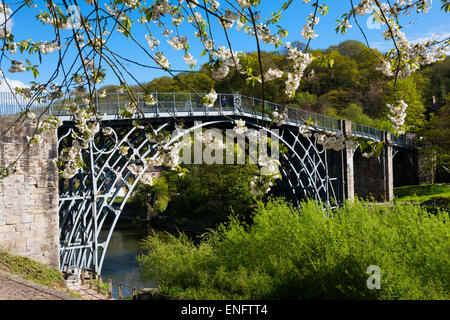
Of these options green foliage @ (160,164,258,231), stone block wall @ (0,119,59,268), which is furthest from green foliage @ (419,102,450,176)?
stone block wall @ (0,119,59,268)

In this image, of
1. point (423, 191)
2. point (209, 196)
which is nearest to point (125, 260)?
point (209, 196)

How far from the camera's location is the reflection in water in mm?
16948

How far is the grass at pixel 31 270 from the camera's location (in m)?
9.37

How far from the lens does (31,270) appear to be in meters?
9.88

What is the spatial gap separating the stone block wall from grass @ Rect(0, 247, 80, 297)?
37 centimetres

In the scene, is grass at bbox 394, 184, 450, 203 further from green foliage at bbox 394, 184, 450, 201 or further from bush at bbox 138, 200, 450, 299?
bush at bbox 138, 200, 450, 299

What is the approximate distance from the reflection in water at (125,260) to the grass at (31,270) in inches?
90.2

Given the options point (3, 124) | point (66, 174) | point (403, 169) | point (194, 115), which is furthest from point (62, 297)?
point (403, 169)

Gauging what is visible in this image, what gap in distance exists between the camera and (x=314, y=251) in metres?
10.9

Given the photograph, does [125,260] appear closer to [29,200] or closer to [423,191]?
[29,200]

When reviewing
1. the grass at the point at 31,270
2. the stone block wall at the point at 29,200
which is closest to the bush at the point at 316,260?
the grass at the point at 31,270

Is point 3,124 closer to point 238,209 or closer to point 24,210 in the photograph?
point 24,210

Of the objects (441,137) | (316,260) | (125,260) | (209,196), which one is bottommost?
(125,260)

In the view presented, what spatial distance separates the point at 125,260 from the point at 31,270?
39.3ft
